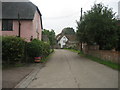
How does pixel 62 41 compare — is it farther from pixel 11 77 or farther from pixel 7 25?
pixel 11 77

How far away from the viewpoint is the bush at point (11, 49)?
13481mm

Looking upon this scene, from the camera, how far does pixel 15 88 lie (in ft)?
22.9

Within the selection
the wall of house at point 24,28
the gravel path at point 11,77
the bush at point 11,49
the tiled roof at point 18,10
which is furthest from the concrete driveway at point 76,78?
the tiled roof at point 18,10

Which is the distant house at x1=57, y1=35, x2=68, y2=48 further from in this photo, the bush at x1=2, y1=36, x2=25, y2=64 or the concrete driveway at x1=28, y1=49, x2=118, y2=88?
the concrete driveway at x1=28, y1=49, x2=118, y2=88

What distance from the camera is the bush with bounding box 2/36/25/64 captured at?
1348 centimetres

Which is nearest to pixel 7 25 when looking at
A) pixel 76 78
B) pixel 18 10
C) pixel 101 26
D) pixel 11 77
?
pixel 18 10

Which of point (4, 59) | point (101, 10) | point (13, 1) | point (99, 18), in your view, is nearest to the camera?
point (4, 59)

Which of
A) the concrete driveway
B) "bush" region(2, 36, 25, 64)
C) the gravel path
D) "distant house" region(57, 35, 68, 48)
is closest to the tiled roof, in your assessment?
"bush" region(2, 36, 25, 64)

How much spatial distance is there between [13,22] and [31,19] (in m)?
2.80

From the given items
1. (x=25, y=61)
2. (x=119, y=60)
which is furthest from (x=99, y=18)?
(x=25, y=61)

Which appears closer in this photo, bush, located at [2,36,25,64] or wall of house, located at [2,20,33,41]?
bush, located at [2,36,25,64]

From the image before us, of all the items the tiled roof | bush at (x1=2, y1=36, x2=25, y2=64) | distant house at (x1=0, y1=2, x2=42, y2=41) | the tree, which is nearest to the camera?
bush at (x1=2, y1=36, x2=25, y2=64)

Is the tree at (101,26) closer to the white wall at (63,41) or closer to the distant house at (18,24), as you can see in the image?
the distant house at (18,24)

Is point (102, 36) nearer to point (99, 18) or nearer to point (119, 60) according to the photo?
point (99, 18)
